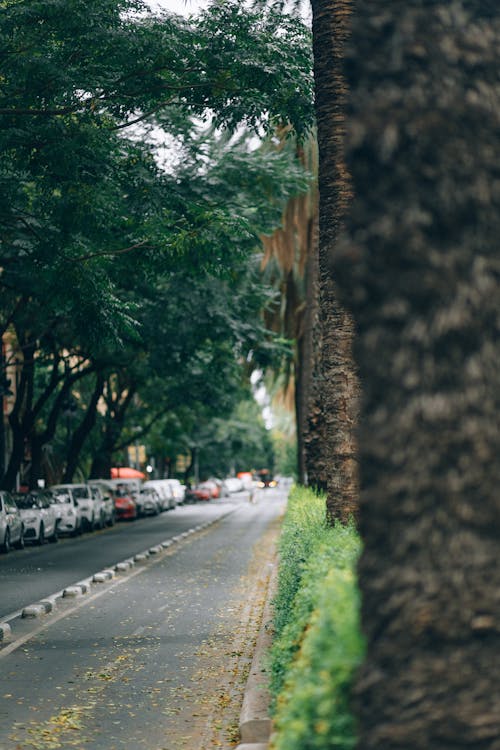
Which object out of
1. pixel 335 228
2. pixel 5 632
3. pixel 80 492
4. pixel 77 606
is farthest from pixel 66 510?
pixel 335 228

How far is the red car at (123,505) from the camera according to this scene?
1834 inches

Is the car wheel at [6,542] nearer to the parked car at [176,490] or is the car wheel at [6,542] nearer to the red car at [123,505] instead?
the red car at [123,505]

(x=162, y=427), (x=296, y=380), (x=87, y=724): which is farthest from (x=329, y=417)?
(x=162, y=427)

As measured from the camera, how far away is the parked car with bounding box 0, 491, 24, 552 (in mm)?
25683

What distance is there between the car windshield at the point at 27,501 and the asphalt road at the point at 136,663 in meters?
8.44

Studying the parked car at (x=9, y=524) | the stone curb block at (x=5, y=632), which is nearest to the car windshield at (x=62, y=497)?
the parked car at (x=9, y=524)

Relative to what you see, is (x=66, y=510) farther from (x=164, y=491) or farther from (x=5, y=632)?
(x=164, y=491)

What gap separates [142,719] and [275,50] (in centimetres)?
1005

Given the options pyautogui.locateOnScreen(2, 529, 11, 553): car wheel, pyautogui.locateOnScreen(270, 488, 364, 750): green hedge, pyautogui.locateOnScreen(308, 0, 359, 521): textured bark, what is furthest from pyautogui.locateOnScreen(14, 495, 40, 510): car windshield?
pyautogui.locateOnScreen(270, 488, 364, 750): green hedge

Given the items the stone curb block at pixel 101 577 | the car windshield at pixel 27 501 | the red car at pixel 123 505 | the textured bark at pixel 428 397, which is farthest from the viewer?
the red car at pixel 123 505

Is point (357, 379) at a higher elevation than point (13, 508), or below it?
higher

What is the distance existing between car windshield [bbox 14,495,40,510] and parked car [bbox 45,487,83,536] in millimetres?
1949

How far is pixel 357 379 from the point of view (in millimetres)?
11641

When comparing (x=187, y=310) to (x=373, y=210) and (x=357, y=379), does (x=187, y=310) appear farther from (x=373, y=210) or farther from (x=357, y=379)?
(x=373, y=210)
